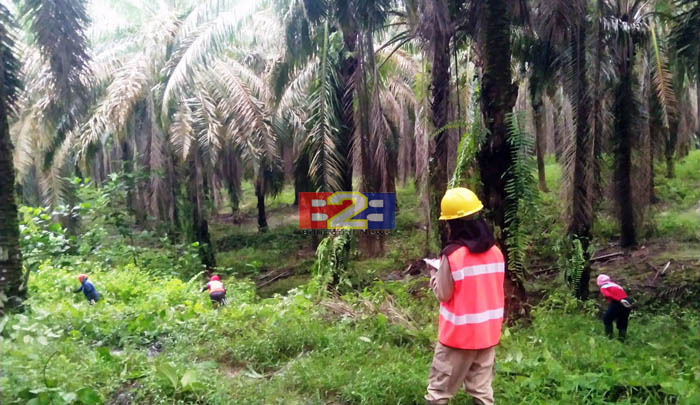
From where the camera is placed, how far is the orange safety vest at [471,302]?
11.4 feet

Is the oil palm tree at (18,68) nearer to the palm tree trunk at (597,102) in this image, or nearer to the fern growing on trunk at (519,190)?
the fern growing on trunk at (519,190)

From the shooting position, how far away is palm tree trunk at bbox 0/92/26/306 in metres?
5.93

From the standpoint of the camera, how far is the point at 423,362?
4.97 metres

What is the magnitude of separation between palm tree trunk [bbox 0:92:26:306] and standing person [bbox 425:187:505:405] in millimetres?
4862

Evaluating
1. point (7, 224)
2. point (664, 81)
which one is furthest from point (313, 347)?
point (664, 81)

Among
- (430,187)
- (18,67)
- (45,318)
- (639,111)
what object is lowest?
(45,318)

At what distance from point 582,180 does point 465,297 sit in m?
4.46

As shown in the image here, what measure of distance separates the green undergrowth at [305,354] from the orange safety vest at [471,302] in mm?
995

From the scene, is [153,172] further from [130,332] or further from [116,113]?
[130,332]

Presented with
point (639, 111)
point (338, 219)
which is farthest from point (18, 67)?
point (639, 111)

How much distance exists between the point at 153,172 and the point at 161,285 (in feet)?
18.5

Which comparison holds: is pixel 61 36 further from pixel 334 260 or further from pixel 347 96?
pixel 334 260

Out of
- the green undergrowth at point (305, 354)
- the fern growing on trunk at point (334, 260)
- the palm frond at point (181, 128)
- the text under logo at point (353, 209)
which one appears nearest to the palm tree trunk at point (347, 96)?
the text under logo at point (353, 209)

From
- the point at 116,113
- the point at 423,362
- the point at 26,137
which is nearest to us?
the point at 423,362
